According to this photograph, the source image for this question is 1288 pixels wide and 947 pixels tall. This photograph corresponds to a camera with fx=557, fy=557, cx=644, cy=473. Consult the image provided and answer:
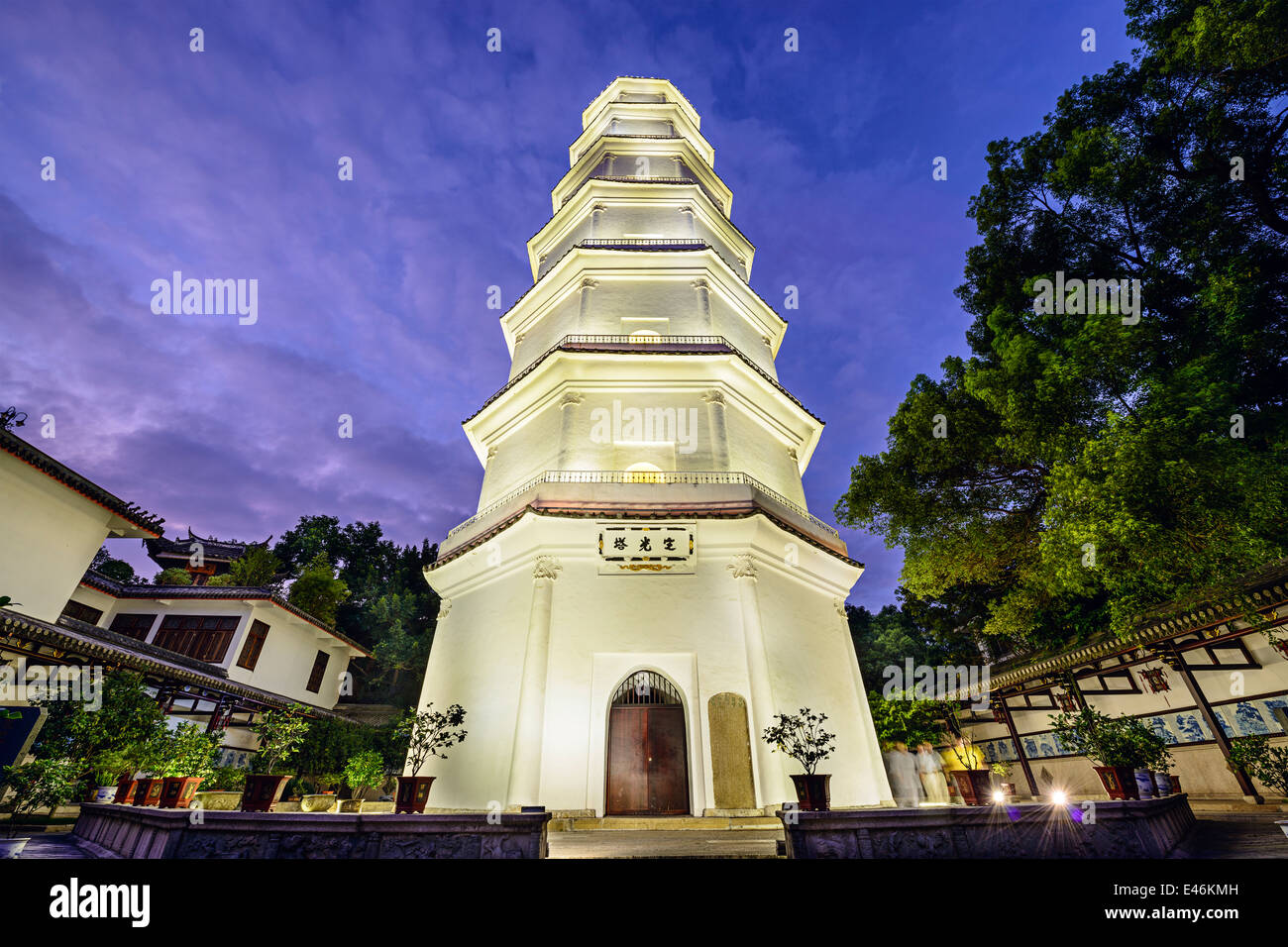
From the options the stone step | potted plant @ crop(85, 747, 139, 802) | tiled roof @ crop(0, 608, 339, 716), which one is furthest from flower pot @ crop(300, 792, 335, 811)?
the stone step

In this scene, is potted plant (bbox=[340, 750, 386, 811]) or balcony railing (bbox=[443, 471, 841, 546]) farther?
balcony railing (bbox=[443, 471, 841, 546])

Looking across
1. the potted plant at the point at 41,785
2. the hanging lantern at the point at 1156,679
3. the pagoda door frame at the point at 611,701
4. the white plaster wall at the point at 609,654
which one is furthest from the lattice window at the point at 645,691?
the hanging lantern at the point at 1156,679

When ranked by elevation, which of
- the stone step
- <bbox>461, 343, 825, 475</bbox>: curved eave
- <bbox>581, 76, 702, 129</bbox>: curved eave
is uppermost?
<bbox>581, 76, 702, 129</bbox>: curved eave

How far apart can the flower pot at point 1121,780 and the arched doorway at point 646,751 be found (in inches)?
254

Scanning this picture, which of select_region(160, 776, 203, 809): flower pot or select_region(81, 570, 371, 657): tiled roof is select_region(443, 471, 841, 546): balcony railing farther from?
select_region(81, 570, 371, 657): tiled roof

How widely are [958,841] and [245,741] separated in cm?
2208

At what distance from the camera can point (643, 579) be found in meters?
12.1

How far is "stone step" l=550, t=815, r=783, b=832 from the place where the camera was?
9320mm

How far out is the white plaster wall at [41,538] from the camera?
42.2 feet

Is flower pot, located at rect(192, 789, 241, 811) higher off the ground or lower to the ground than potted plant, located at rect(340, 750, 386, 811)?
lower

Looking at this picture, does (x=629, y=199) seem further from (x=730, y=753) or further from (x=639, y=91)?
(x=730, y=753)

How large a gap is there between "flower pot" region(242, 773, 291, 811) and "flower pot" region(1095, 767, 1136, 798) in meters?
9.82
